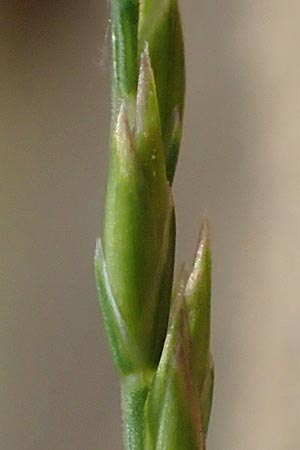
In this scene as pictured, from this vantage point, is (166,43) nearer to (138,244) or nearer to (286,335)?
(138,244)

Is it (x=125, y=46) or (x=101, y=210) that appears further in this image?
(x=101, y=210)

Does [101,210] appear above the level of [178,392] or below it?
above

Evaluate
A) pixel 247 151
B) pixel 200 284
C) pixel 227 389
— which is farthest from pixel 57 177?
pixel 200 284

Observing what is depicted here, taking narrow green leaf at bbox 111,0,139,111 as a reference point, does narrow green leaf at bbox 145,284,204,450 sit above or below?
below

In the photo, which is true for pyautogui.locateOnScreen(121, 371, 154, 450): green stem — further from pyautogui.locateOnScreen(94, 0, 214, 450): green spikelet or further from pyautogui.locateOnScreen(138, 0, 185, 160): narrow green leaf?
pyautogui.locateOnScreen(138, 0, 185, 160): narrow green leaf

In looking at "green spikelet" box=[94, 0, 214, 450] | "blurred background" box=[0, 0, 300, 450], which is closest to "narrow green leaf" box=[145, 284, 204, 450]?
"green spikelet" box=[94, 0, 214, 450]

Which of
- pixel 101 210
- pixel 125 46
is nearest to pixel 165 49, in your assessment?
pixel 125 46

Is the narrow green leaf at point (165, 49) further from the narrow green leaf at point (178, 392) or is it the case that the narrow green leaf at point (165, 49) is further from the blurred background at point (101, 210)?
the blurred background at point (101, 210)

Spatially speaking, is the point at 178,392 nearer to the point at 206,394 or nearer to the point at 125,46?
the point at 206,394
